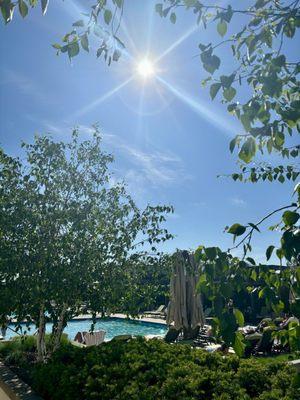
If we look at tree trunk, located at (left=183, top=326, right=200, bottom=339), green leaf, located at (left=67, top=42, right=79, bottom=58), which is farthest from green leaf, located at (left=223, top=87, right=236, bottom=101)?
tree trunk, located at (left=183, top=326, right=200, bottom=339)

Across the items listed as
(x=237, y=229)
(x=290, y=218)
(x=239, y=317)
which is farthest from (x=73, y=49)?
(x=239, y=317)

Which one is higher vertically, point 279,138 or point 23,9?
point 23,9

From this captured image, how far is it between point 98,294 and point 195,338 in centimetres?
1029

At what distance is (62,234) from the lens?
9531 millimetres

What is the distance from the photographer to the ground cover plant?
16.9 ft

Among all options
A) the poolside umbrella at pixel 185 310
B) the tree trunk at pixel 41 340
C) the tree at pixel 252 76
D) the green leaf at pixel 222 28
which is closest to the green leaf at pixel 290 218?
the tree at pixel 252 76

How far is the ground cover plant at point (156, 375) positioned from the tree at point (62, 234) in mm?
1353

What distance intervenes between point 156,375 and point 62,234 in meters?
4.66

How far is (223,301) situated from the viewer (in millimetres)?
1862

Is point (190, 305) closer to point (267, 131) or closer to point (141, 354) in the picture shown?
point (141, 354)

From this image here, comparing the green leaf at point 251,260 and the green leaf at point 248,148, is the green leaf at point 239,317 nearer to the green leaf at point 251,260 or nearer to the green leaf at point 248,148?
the green leaf at point 251,260

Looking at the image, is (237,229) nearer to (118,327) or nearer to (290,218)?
(290,218)

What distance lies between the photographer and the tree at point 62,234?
8.43 metres

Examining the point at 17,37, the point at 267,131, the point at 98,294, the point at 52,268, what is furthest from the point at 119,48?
the point at 17,37
